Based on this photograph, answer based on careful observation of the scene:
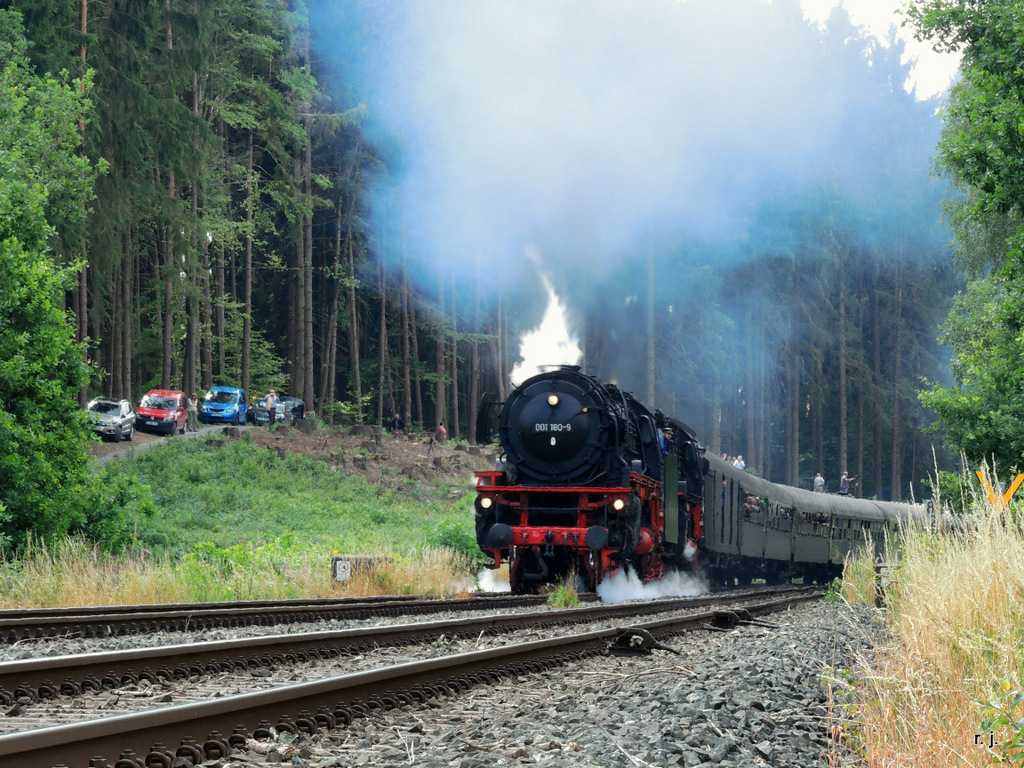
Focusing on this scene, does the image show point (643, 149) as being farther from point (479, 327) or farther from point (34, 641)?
point (34, 641)

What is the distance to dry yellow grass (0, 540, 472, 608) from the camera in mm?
11047

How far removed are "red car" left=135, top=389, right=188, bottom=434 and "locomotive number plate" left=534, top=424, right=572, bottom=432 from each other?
21810mm


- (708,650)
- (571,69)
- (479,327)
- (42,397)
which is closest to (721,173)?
(571,69)

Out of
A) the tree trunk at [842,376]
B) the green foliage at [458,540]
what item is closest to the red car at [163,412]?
the green foliage at [458,540]

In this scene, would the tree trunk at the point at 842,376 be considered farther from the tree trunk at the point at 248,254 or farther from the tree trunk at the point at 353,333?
the tree trunk at the point at 248,254

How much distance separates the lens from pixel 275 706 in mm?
4699

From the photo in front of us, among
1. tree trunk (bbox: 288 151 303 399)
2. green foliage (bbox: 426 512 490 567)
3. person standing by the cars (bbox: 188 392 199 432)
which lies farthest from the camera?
tree trunk (bbox: 288 151 303 399)

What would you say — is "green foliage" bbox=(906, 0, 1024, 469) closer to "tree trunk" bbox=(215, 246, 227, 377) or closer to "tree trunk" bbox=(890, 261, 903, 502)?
"tree trunk" bbox=(215, 246, 227, 377)

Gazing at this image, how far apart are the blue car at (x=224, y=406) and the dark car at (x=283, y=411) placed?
111cm

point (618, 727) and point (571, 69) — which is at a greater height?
point (571, 69)

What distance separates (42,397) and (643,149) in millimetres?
20528

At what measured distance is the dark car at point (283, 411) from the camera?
39.2 m

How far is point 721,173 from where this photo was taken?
113ft

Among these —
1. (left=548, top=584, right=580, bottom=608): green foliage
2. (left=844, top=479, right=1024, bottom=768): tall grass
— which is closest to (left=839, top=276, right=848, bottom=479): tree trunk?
(left=548, top=584, right=580, bottom=608): green foliage
